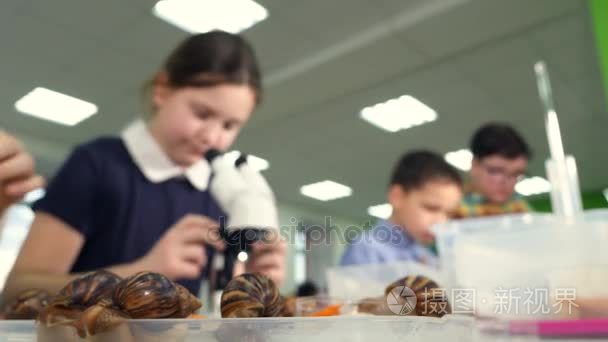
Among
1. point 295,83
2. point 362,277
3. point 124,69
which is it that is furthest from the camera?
point 295,83

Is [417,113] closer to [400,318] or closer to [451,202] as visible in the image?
[451,202]

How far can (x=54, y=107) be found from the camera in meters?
3.04

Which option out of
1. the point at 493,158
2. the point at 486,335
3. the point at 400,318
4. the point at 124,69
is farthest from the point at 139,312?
the point at 124,69

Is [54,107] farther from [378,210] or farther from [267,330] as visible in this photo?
[378,210]

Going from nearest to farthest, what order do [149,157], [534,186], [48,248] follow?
[48,248], [149,157], [534,186]

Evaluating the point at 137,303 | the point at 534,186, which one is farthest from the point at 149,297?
the point at 534,186

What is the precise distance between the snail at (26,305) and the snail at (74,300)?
6 centimetres

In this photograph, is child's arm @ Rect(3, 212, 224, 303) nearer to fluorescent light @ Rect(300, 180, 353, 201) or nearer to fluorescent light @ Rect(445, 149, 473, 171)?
fluorescent light @ Rect(445, 149, 473, 171)

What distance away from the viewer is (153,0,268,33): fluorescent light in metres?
2.09

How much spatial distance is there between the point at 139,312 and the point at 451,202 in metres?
1.03

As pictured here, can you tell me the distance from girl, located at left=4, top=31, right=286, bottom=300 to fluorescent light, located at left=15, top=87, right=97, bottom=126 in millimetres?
2385

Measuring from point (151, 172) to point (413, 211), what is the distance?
0.64m

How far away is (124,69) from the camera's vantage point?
2.60 metres

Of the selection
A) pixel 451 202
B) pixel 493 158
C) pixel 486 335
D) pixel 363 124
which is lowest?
pixel 486 335
